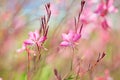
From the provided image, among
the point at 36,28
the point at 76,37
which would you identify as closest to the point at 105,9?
the point at 76,37

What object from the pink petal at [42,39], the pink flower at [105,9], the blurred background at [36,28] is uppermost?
the pink flower at [105,9]

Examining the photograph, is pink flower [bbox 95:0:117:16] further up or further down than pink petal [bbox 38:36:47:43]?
further up

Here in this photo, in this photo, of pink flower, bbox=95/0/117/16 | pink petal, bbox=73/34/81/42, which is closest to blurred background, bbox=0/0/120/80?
pink flower, bbox=95/0/117/16

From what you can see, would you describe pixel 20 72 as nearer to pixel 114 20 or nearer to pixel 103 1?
pixel 103 1

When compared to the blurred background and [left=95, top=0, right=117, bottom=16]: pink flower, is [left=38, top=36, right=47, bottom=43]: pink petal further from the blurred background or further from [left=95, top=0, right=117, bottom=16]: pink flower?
the blurred background

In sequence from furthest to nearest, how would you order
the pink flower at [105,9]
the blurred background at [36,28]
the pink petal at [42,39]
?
the blurred background at [36,28] → the pink flower at [105,9] → the pink petal at [42,39]

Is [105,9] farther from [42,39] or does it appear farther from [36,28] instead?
[36,28]

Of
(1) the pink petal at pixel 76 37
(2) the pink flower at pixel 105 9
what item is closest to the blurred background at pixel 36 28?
(2) the pink flower at pixel 105 9

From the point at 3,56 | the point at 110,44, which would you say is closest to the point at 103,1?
the point at 3,56

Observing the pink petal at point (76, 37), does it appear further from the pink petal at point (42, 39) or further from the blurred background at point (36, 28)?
the blurred background at point (36, 28)

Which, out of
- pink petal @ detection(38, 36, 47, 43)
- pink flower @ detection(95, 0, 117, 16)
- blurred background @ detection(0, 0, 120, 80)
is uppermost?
pink flower @ detection(95, 0, 117, 16)

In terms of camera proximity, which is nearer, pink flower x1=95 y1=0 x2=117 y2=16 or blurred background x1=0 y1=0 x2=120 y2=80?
pink flower x1=95 y1=0 x2=117 y2=16
